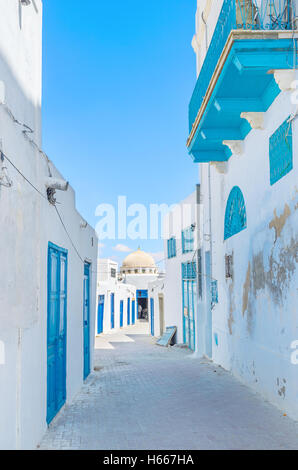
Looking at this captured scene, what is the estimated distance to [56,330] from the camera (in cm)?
617

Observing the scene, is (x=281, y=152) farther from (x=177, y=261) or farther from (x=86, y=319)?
(x=177, y=261)

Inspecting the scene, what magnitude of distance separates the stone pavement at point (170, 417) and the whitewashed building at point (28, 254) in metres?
0.45

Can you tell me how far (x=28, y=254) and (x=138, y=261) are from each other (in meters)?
41.7

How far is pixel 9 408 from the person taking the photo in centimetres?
379

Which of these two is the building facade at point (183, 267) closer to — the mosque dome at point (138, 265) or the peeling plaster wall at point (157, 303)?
the peeling plaster wall at point (157, 303)

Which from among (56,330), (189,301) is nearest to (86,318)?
(56,330)

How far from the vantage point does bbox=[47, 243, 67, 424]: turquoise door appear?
5.71 m

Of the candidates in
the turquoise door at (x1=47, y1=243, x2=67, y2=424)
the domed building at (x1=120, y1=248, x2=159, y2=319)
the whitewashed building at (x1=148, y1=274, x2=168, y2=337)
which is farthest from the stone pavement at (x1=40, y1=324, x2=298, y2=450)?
the domed building at (x1=120, y1=248, x2=159, y2=319)

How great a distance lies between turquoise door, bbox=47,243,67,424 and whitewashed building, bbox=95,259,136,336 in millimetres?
17048

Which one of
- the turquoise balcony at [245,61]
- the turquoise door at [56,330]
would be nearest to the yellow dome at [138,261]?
the turquoise balcony at [245,61]

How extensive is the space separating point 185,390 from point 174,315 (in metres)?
11.1

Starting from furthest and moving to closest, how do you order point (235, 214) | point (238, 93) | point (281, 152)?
point (235, 214)
point (238, 93)
point (281, 152)

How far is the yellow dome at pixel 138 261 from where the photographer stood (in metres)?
46.1

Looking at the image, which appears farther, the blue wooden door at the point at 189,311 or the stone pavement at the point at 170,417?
the blue wooden door at the point at 189,311
